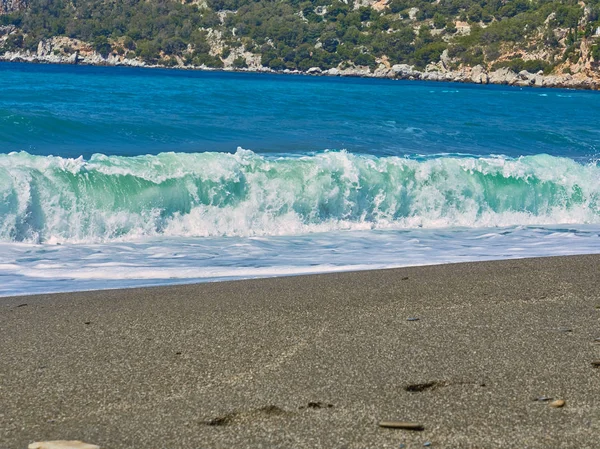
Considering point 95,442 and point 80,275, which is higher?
point 95,442

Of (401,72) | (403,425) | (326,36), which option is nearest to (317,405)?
(403,425)

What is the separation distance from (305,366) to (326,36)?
125 meters

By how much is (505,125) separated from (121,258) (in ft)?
77.0

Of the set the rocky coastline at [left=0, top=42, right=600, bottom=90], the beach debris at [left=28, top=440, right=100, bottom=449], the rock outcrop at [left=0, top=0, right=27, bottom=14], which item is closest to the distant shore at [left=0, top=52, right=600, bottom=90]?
the rocky coastline at [left=0, top=42, right=600, bottom=90]

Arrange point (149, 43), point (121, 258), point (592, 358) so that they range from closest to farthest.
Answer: point (592, 358)
point (121, 258)
point (149, 43)

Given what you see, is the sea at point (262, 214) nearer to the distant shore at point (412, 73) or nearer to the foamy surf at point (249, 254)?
the foamy surf at point (249, 254)

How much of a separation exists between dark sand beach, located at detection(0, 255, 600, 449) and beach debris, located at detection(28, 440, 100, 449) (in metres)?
0.06

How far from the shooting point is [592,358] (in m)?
4.36

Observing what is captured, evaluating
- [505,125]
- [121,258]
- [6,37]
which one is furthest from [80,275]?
[6,37]

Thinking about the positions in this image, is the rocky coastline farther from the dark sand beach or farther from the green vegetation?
the dark sand beach

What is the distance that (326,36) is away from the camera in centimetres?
12594

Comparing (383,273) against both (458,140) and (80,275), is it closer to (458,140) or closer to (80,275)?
(80,275)

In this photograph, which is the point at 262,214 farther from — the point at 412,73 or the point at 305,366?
the point at 412,73

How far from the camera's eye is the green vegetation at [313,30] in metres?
109
